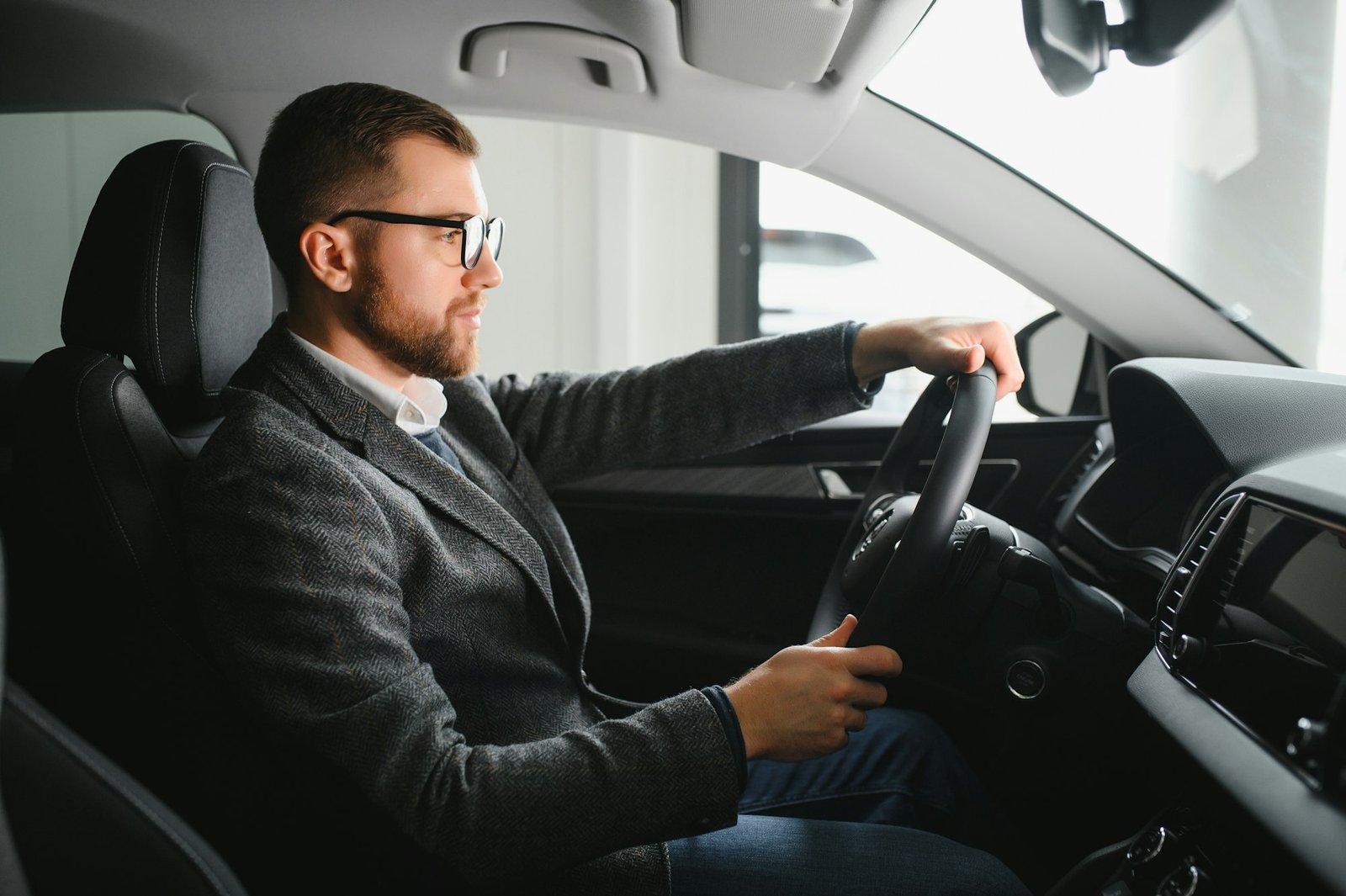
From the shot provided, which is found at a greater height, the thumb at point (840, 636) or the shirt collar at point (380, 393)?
the shirt collar at point (380, 393)

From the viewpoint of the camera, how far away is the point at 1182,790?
36.1 inches

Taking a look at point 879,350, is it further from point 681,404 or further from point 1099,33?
point 1099,33

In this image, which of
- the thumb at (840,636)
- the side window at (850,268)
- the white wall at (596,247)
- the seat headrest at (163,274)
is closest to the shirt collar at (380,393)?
the seat headrest at (163,274)

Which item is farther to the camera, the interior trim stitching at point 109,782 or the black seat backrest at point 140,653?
the black seat backrest at point 140,653

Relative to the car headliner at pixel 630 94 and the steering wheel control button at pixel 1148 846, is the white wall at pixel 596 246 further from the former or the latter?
the steering wheel control button at pixel 1148 846

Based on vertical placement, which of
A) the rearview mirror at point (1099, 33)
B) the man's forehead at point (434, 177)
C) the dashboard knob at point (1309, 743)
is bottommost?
the dashboard knob at point (1309, 743)

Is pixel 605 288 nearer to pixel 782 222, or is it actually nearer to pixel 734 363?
pixel 782 222

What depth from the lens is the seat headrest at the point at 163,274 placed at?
988 mm

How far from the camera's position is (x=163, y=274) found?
100 centimetres

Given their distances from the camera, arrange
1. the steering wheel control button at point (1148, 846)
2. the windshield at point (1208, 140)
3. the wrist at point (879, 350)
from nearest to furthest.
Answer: the steering wheel control button at point (1148, 846)
the wrist at point (879, 350)
the windshield at point (1208, 140)

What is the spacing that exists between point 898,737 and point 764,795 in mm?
186

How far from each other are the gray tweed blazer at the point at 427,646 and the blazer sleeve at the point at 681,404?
0.57 ft

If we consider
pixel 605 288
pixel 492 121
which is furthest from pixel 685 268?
pixel 492 121

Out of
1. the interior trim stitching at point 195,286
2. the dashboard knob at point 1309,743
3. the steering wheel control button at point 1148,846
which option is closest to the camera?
the dashboard knob at point 1309,743
